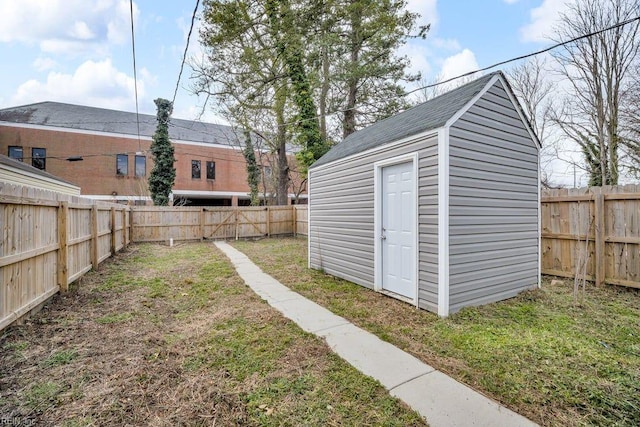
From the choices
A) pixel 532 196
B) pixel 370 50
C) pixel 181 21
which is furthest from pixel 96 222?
pixel 370 50

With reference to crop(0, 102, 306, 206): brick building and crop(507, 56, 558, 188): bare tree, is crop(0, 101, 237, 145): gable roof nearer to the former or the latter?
crop(0, 102, 306, 206): brick building

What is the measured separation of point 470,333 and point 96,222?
748 centimetres

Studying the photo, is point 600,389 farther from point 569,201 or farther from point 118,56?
point 118,56

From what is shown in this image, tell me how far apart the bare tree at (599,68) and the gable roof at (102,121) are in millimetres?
19479

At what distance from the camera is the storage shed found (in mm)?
4078

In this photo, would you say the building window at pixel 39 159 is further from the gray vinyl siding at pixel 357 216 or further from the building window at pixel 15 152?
the gray vinyl siding at pixel 357 216

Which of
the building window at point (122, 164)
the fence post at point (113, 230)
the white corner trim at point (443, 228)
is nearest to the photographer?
the white corner trim at point (443, 228)

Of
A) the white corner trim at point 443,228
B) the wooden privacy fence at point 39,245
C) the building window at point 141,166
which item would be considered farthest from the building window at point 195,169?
the white corner trim at point 443,228

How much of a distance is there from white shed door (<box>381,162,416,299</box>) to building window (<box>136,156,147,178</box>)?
2115 cm

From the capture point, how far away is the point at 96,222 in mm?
6461

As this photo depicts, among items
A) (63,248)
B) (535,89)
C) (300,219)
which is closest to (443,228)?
(63,248)

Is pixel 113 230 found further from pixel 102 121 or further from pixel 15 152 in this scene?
pixel 102 121

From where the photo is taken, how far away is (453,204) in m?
4.08

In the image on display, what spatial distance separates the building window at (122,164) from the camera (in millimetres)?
20312
